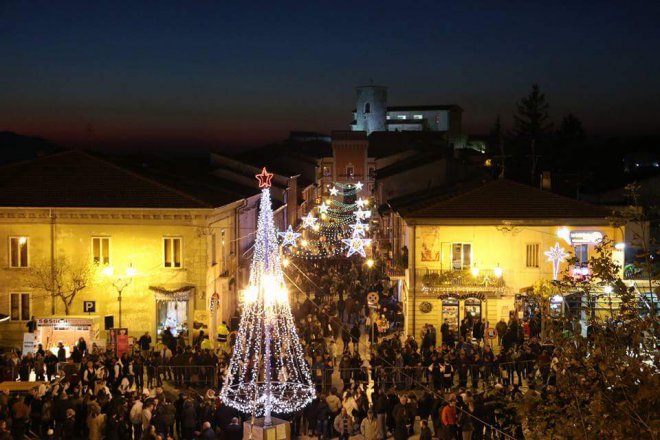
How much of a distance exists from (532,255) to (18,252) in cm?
2059

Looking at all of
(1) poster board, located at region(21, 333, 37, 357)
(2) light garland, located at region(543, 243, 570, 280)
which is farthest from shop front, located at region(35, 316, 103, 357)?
(2) light garland, located at region(543, 243, 570, 280)

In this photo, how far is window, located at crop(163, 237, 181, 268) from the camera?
Answer: 33.2 meters

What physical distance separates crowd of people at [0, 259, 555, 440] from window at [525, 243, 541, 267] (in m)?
3.38

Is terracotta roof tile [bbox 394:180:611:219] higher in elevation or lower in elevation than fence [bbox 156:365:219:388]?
higher

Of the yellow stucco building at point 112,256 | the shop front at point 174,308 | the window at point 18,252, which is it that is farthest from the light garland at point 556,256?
the window at point 18,252

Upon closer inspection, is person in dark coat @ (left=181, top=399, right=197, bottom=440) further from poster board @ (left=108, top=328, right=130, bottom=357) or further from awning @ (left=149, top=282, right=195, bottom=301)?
awning @ (left=149, top=282, right=195, bottom=301)

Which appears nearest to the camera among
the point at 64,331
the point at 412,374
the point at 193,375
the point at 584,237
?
the point at 412,374

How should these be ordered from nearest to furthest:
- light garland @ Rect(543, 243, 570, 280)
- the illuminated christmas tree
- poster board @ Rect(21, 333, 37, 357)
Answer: the illuminated christmas tree → poster board @ Rect(21, 333, 37, 357) → light garland @ Rect(543, 243, 570, 280)

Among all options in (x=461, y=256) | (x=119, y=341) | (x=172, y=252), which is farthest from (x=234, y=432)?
(x=461, y=256)

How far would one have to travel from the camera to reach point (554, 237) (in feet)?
110

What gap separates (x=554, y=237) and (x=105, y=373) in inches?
730

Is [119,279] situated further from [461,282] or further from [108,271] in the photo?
[461,282]

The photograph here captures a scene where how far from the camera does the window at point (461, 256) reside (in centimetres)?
3366

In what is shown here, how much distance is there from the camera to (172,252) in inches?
1310
